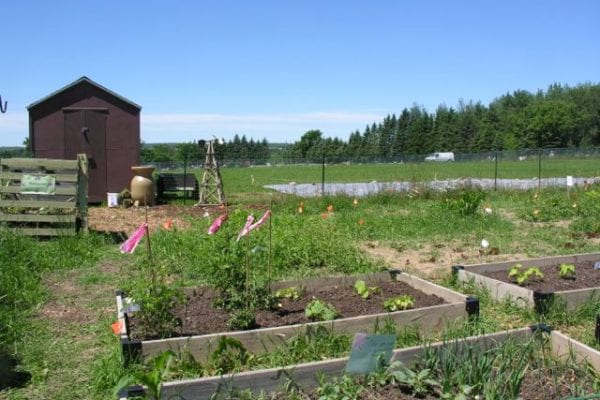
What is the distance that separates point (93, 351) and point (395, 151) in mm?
88281

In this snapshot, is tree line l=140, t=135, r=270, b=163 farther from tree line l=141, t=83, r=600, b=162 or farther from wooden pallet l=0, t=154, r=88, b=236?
wooden pallet l=0, t=154, r=88, b=236

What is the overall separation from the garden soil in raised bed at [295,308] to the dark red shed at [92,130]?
11.8m

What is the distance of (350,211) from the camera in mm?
12523

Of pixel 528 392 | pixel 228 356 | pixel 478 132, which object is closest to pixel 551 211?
pixel 528 392

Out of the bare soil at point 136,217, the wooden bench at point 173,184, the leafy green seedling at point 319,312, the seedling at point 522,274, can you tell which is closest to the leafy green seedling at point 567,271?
the seedling at point 522,274

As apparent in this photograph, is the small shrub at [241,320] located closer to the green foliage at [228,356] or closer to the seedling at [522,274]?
the green foliage at [228,356]

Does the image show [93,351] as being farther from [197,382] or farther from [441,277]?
[441,277]

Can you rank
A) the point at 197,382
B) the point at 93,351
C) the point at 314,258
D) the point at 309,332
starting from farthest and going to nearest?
the point at 314,258
the point at 93,351
the point at 309,332
the point at 197,382

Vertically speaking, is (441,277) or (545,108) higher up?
(545,108)

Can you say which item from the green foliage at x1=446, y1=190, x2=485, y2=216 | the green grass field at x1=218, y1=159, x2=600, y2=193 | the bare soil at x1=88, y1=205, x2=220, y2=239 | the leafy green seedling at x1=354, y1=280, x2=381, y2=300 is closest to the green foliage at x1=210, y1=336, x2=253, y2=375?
the leafy green seedling at x1=354, y1=280, x2=381, y2=300

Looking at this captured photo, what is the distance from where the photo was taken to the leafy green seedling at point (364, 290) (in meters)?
5.06

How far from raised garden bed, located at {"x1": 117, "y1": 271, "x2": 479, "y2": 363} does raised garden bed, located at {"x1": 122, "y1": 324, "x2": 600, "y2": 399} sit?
2.27 ft

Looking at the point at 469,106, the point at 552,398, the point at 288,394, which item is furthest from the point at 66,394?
the point at 469,106

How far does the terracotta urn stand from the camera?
14945mm
